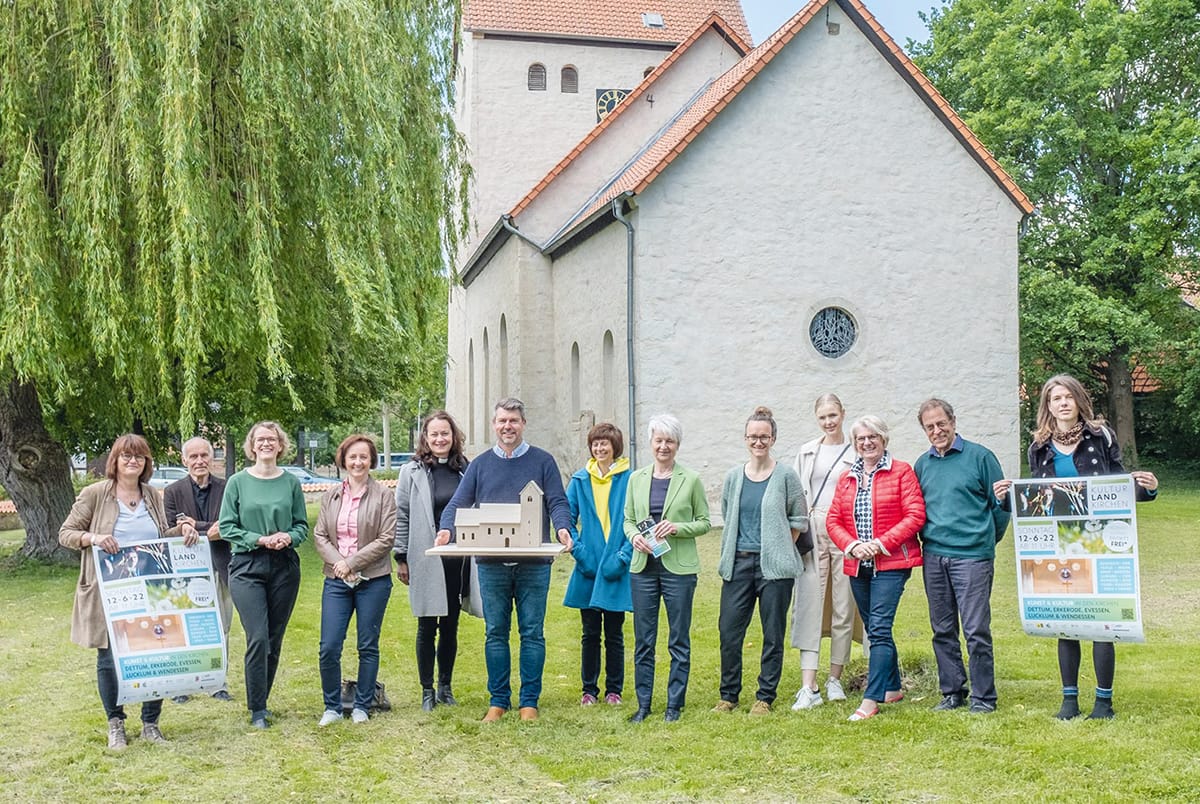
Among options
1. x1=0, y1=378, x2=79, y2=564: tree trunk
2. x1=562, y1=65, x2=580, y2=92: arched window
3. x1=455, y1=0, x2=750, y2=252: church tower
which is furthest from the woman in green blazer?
x1=562, y1=65, x2=580, y2=92: arched window

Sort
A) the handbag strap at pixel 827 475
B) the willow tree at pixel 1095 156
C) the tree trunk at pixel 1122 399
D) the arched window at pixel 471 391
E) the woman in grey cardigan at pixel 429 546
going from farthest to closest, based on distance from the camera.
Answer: the arched window at pixel 471 391, the tree trunk at pixel 1122 399, the willow tree at pixel 1095 156, the handbag strap at pixel 827 475, the woman in grey cardigan at pixel 429 546

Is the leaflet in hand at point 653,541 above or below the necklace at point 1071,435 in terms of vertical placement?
below

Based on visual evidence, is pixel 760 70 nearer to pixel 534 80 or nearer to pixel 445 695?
pixel 534 80

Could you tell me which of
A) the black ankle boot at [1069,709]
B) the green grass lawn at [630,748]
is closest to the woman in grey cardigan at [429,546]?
the green grass lawn at [630,748]

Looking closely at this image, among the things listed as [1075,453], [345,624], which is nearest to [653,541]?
[345,624]

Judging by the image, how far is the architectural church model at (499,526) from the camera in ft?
21.3

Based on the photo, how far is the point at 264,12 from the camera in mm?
11547

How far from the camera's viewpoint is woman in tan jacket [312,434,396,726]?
259 inches

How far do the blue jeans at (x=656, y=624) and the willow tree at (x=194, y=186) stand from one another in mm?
5867

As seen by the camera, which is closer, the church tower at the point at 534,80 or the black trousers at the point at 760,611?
the black trousers at the point at 760,611

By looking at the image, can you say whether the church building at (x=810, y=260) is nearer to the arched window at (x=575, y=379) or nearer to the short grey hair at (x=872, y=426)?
the arched window at (x=575, y=379)

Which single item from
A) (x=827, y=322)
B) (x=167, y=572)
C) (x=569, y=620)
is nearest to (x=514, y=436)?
(x=167, y=572)

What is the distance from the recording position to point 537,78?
2830 cm

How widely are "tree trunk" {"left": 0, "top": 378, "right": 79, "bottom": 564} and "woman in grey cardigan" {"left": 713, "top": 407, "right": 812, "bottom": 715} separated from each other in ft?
36.6
